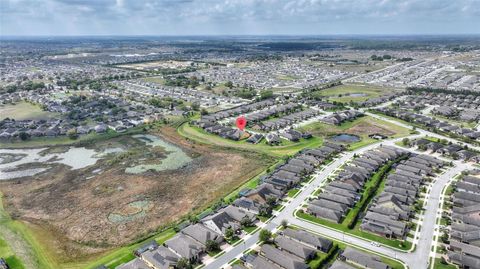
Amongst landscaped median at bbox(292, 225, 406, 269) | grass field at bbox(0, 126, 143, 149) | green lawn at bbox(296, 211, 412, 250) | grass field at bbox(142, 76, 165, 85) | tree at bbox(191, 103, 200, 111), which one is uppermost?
grass field at bbox(142, 76, 165, 85)

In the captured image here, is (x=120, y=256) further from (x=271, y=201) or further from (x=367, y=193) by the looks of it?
(x=367, y=193)

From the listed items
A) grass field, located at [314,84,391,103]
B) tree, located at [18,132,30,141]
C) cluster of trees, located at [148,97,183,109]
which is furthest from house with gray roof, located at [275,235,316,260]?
grass field, located at [314,84,391,103]

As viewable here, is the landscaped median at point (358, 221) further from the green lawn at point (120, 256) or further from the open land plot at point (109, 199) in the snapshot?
the green lawn at point (120, 256)

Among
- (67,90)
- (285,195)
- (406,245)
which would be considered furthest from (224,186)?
(67,90)

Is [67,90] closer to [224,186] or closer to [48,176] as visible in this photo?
[48,176]

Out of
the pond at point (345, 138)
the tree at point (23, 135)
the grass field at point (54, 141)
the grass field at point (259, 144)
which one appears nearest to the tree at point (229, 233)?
the grass field at point (259, 144)

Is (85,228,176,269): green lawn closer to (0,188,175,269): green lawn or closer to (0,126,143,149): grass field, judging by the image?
(0,188,175,269): green lawn

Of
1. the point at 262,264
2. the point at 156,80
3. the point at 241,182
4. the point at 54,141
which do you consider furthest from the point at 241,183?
the point at 156,80
